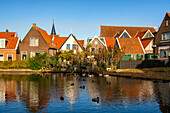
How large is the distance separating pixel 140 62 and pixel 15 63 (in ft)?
94.6

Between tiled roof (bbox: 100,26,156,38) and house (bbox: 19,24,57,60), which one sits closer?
house (bbox: 19,24,57,60)

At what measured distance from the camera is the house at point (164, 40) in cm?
5754

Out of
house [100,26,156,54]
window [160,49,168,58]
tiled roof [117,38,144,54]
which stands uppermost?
house [100,26,156,54]

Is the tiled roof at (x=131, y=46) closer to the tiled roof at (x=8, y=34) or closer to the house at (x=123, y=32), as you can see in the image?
the house at (x=123, y=32)

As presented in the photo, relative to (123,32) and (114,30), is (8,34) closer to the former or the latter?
(123,32)

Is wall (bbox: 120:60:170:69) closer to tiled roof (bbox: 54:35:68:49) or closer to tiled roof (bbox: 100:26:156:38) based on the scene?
tiled roof (bbox: 54:35:68:49)

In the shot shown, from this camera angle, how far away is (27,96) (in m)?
23.1

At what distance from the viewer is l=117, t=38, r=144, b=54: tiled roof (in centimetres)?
6391

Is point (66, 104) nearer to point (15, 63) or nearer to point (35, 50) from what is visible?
point (15, 63)

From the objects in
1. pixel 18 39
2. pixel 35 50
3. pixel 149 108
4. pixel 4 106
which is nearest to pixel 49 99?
pixel 4 106

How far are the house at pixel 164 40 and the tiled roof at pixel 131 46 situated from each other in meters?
5.53

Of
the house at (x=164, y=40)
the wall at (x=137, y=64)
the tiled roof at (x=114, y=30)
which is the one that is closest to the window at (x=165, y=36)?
the house at (x=164, y=40)

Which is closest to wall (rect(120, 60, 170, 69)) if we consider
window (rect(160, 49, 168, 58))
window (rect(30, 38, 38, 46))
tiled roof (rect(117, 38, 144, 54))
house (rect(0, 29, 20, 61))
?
window (rect(160, 49, 168, 58))

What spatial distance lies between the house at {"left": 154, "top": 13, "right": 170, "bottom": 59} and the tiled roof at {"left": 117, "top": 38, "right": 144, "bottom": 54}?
18.1ft
